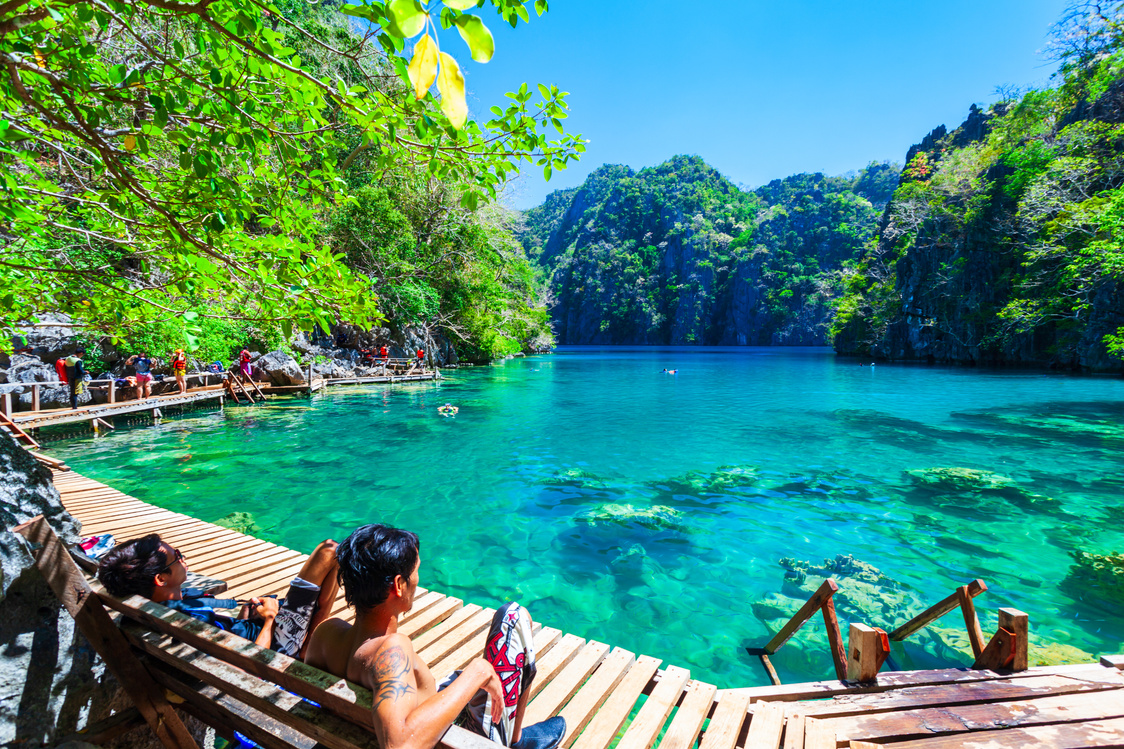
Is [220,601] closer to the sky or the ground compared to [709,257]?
closer to the ground

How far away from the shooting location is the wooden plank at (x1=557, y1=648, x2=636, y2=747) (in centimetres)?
273

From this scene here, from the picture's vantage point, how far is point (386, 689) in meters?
1.71

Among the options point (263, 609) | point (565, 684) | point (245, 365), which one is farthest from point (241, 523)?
point (245, 365)

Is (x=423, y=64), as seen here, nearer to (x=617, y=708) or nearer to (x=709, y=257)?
(x=617, y=708)

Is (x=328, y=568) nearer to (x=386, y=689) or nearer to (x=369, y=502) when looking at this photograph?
(x=386, y=689)

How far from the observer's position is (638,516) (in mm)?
8289

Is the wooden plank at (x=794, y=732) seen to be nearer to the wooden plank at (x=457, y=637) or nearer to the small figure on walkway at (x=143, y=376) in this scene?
the wooden plank at (x=457, y=637)

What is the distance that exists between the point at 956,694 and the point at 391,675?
368 cm

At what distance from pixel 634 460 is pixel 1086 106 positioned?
41.0 m

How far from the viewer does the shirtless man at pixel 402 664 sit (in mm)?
1682

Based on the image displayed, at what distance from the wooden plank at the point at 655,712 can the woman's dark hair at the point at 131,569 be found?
9.40 feet

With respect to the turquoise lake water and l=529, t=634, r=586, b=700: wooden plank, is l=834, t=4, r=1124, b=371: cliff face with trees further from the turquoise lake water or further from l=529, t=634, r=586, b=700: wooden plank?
l=529, t=634, r=586, b=700: wooden plank

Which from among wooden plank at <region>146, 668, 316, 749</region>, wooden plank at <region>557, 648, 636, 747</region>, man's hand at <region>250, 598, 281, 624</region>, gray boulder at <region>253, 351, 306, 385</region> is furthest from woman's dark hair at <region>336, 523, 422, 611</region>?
gray boulder at <region>253, 351, 306, 385</region>

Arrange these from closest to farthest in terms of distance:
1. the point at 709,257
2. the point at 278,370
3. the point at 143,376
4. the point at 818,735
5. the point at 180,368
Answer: the point at 818,735, the point at 143,376, the point at 180,368, the point at 278,370, the point at 709,257
